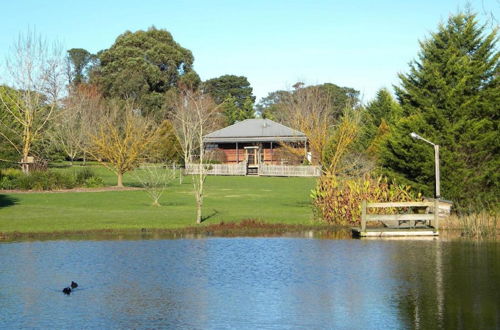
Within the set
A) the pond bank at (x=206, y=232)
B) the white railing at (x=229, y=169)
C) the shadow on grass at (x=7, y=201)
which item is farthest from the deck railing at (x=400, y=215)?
the white railing at (x=229, y=169)

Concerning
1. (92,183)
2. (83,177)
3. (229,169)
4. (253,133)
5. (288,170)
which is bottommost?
(92,183)

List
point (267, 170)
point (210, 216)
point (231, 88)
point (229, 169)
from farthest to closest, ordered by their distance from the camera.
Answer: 1. point (231, 88)
2. point (229, 169)
3. point (267, 170)
4. point (210, 216)

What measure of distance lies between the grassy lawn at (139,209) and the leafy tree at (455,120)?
652cm

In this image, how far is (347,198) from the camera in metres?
33.2

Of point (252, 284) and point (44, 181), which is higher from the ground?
point (44, 181)

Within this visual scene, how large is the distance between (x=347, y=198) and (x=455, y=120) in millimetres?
7994

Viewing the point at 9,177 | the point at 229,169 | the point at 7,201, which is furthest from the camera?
the point at 229,169

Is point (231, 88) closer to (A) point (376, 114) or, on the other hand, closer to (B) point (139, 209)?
(A) point (376, 114)

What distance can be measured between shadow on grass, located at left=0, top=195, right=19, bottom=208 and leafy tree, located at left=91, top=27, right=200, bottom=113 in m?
60.5

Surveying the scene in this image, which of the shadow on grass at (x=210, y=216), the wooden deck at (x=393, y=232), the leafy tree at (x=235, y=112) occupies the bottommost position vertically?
the wooden deck at (x=393, y=232)

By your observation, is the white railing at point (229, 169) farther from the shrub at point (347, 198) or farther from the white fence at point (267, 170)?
the shrub at point (347, 198)

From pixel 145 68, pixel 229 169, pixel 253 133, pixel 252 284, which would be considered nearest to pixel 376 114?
pixel 229 169

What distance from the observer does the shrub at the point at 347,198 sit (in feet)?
108

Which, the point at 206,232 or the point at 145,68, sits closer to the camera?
the point at 206,232
